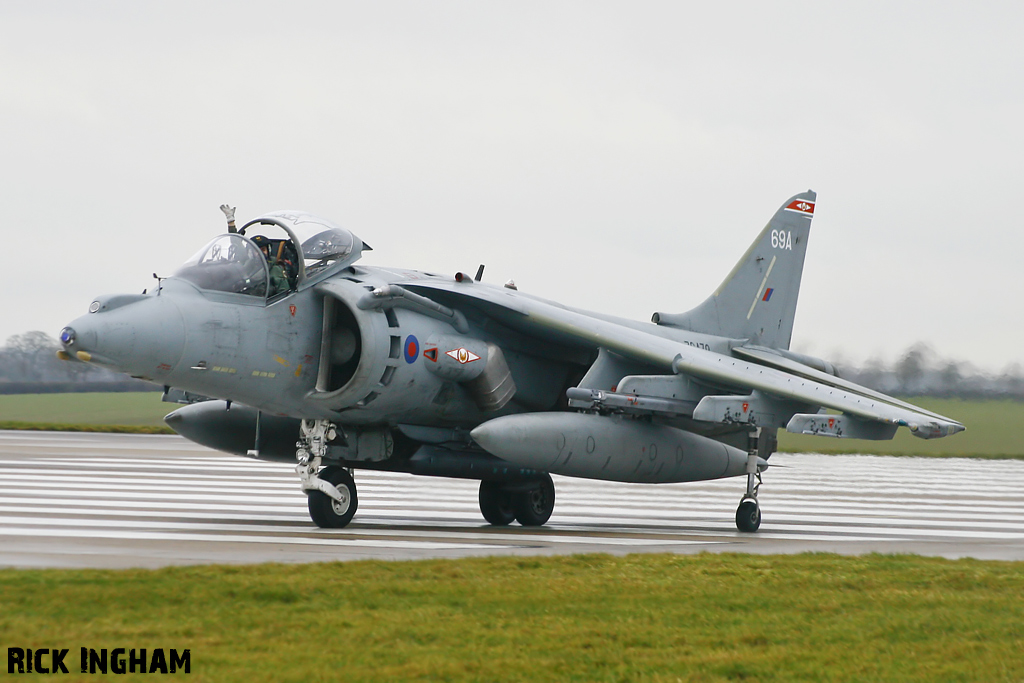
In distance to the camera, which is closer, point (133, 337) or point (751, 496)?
point (133, 337)

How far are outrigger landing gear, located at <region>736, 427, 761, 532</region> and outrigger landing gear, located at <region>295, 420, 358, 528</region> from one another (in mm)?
4438

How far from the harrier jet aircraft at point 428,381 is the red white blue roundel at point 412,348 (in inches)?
0.9

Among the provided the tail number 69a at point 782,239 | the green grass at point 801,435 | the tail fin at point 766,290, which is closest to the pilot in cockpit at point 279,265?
the tail fin at point 766,290

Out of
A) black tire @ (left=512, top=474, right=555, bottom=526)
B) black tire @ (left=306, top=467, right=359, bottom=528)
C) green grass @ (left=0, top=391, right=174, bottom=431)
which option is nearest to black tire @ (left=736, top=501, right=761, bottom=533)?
black tire @ (left=512, top=474, right=555, bottom=526)

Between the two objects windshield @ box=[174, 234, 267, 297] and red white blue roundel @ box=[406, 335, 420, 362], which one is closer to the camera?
windshield @ box=[174, 234, 267, 297]

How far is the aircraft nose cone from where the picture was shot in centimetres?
978

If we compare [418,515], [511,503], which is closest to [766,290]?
[511,503]

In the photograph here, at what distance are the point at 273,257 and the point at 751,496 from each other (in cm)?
604

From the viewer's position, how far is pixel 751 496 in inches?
521

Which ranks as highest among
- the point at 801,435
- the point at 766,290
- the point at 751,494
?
the point at 766,290

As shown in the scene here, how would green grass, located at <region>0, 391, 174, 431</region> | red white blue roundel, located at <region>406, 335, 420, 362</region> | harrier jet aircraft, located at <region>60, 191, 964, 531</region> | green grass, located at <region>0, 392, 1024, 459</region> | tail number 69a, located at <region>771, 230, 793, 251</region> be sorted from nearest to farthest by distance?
harrier jet aircraft, located at <region>60, 191, 964, 531</region> < red white blue roundel, located at <region>406, 335, 420, 362</region> < tail number 69a, located at <region>771, 230, 793, 251</region> < green grass, located at <region>0, 392, 1024, 459</region> < green grass, located at <region>0, 391, 174, 431</region>

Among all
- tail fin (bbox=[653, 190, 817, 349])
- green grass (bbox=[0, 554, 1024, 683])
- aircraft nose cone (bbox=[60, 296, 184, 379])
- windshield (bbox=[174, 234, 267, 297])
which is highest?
tail fin (bbox=[653, 190, 817, 349])

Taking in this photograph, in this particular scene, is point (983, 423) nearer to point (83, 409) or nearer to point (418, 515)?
point (418, 515)

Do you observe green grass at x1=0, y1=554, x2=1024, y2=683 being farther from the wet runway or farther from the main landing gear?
the main landing gear
